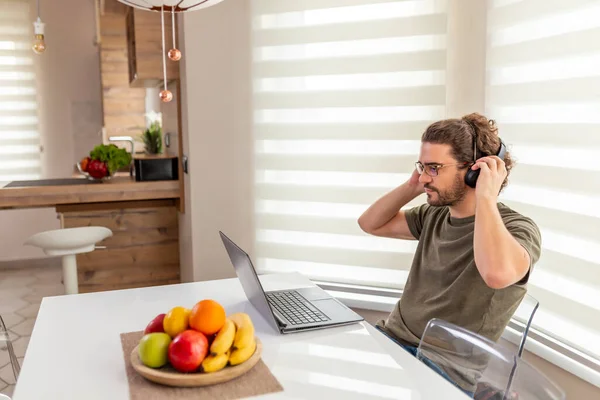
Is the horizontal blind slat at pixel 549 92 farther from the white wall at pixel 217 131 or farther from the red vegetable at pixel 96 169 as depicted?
the red vegetable at pixel 96 169

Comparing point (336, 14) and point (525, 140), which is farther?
point (336, 14)

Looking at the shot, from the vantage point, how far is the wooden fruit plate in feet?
4.14

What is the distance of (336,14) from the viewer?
9.41ft

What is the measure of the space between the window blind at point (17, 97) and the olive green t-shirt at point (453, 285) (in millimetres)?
4700

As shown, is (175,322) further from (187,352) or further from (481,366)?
(481,366)

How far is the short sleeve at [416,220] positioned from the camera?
Result: 2.23m

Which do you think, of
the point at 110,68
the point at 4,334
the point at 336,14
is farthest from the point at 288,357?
the point at 110,68

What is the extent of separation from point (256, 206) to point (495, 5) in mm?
1522

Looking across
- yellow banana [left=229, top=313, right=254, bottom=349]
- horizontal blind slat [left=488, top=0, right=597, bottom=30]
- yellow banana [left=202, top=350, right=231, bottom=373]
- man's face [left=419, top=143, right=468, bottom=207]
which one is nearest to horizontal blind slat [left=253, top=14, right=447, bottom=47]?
horizontal blind slat [left=488, top=0, right=597, bottom=30]

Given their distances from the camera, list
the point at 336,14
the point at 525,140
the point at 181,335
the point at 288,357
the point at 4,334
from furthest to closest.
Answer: the point at 336,14 → the point at 525,140 → the point at 4,334 → the point at 288,357 → the point at 181,335

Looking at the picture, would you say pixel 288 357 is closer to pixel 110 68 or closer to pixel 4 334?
pixel 4 334

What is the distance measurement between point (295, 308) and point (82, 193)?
232 cm

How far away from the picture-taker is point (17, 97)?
5699 millimetres

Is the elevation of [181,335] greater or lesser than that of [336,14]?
lesser
